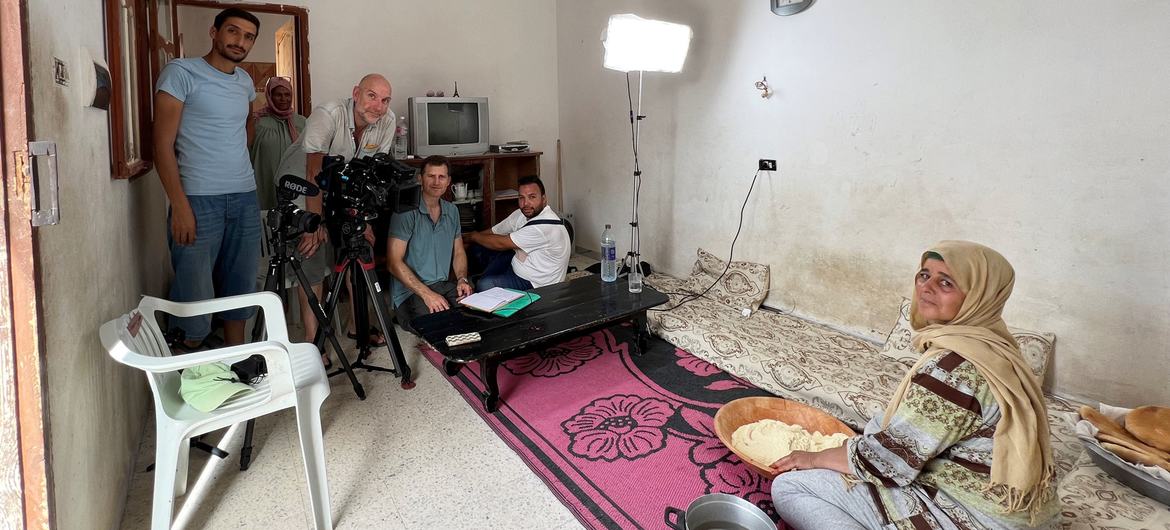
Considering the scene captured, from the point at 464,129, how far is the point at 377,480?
9.97ft

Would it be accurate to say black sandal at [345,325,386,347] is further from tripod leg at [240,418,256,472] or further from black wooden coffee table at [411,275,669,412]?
tripod leg at [240,418,256,472]

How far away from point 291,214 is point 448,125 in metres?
2.27

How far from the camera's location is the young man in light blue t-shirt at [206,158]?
221cm

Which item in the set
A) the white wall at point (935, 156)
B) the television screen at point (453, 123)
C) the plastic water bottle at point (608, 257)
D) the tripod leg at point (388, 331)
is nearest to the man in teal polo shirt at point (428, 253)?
the tripod leg at point (388, 331)

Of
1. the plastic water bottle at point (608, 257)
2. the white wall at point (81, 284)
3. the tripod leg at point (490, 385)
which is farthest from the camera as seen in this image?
the plastic water bottle at point (608, 257)

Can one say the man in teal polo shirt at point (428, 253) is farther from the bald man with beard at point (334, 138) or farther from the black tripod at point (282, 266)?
the black tripod at point (282, 266)

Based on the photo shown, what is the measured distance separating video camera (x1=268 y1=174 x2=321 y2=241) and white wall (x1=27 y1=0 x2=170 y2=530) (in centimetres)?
47

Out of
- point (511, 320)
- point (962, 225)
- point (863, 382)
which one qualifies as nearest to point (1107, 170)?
point (962, 225)

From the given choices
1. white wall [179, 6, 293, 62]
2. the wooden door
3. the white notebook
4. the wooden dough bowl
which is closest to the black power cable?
the white notebook

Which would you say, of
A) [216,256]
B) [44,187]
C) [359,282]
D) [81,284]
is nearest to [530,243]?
[359,282]

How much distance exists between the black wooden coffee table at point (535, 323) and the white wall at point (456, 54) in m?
2.36

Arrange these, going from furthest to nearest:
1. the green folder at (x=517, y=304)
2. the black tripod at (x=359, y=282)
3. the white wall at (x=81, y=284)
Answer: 1. the green folder at (x=517, y=304)
2. the black tripod at (x=359, y=282)
3. the white wall at (x=81, y=284)

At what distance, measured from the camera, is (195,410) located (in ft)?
5.41

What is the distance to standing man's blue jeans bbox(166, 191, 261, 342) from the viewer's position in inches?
92.6
